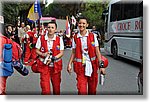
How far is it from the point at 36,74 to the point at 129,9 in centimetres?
174

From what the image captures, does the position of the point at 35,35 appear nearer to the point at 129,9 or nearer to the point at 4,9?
the point at 4,9

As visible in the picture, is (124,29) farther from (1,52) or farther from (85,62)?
(1,52)

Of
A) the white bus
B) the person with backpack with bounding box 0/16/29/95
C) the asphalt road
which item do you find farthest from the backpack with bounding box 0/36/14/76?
the white bus

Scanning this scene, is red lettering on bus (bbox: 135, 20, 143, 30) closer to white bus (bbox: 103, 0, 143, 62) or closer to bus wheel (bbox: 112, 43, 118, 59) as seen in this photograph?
white bus (bbox: 103, 0, 143, 62)

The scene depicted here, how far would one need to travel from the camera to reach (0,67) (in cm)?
441

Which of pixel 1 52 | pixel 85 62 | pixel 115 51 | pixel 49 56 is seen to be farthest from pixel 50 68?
pixel 115 51

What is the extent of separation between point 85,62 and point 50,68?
505 mm

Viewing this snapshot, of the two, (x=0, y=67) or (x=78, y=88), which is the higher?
(x=0, y=67)

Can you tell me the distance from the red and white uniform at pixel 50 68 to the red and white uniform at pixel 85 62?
23 cm

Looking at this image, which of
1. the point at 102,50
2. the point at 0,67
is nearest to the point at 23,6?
the point at 0,67

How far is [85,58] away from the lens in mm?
4207

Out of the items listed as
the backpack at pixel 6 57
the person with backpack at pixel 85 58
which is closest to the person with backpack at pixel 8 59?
the backpack at pixel 6 57

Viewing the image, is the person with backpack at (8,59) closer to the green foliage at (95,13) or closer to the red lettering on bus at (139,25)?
the green foliage at (95,13)

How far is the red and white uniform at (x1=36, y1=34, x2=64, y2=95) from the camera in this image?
4195 millimetres
